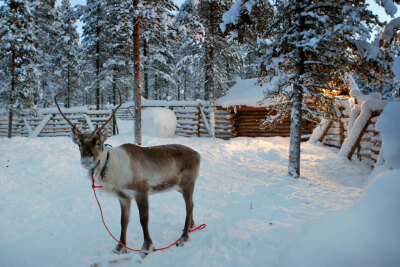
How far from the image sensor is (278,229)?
3938mm

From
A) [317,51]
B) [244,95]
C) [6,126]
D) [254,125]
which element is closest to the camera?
[317,51]

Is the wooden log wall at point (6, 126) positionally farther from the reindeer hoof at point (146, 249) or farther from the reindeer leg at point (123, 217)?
the reindeer hoof at point (146, 249)

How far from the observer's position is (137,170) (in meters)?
3.47

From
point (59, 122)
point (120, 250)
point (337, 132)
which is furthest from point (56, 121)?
point (337, 132)

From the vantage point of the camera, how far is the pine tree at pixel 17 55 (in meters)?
13.3

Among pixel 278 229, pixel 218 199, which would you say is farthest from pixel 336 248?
pixel 218 199

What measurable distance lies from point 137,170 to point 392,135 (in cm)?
384

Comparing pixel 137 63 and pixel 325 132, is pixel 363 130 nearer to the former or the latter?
pixel 325 132

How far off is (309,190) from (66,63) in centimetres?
2582

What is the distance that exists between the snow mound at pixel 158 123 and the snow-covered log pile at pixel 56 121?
2.49m

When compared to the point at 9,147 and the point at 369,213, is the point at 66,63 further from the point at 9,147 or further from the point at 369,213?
the point at 369,213

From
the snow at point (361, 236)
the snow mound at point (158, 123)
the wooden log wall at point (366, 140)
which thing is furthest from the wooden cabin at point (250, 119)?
the snow at point (361, 236)

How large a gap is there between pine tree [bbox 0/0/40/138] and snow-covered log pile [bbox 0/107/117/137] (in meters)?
1.09

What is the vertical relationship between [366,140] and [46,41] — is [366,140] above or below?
below
